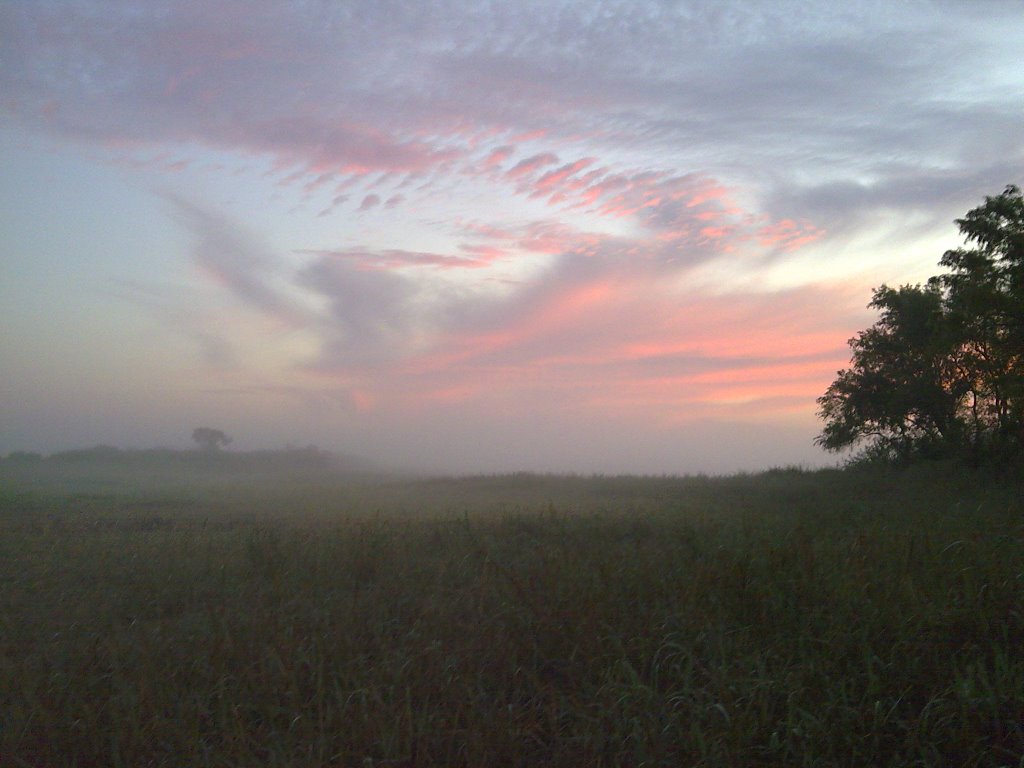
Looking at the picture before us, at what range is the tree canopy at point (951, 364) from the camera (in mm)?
14945

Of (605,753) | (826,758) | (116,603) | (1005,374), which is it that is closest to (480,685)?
(605,753)

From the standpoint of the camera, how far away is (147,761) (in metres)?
4.12

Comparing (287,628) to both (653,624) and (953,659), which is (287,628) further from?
(953,659)

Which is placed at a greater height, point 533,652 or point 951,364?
point 951,364

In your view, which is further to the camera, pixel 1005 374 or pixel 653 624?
pixel 1005 374

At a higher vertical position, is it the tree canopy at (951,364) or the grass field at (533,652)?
the tree canopy at (951,364)

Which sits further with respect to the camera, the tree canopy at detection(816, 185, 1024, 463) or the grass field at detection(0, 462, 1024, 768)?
the tree canopy at detection(816, 185, 1024, 463)

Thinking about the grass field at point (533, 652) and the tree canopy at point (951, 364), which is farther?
the tree canopy at point (951, 364)

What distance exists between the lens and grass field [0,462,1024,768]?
163 inches

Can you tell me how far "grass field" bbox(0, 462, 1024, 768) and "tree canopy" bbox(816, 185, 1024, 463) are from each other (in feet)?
28.7

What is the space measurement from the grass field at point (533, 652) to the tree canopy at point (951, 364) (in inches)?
345

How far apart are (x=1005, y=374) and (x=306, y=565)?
16568 millimetres

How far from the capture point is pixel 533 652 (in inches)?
207

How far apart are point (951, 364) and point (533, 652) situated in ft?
61.7
